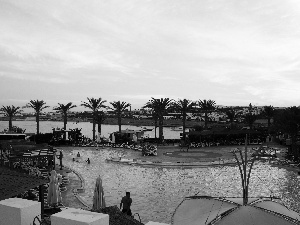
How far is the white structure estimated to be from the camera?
5512 millimetres

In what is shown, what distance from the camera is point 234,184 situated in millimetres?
23297

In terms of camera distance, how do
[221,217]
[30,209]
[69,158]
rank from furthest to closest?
[69,158] < [221,217] < [30,209]

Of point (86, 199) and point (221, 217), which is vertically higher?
point (221, 217)

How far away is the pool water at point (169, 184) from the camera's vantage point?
1845 centimetres

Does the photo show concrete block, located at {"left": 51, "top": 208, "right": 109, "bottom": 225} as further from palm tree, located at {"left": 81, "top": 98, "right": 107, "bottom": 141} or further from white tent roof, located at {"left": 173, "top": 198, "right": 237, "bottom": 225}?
palm tree, located at {"left": 81, "top": 98, "right": 107, "bottom": 141}

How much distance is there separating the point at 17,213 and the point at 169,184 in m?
18.7

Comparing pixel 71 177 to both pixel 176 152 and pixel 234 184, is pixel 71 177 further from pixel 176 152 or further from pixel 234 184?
pixel 176 152

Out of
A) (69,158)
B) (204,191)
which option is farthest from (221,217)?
(69,158)

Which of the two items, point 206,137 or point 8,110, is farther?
point 8,110

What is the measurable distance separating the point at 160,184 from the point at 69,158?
15.4m

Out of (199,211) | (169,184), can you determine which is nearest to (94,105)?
(169,184)

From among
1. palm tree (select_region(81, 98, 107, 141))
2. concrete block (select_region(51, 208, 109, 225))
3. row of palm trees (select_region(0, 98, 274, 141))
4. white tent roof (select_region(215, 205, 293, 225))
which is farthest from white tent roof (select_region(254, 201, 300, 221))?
palm tree (select_region(81, 98, 107, 141))

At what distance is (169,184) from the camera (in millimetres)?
23422

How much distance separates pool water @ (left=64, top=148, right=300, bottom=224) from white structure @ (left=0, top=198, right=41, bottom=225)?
418 inches
